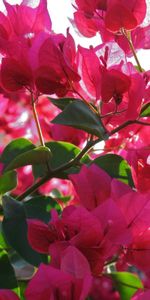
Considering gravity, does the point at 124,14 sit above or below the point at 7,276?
above

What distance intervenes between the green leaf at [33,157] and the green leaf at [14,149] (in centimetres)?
12

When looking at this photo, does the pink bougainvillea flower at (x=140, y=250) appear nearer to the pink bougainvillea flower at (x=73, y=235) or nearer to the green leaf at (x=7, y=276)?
the pink bougainvillea flower at (x=73, y=235)

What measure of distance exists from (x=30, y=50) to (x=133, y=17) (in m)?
0.15

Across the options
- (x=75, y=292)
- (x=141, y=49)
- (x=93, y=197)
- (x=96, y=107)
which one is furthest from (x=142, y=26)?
(x=75, y=292)

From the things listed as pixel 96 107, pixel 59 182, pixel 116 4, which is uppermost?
pixel 116 4

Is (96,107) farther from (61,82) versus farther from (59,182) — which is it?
(59,182)

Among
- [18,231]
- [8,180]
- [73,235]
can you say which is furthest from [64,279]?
[8,180]

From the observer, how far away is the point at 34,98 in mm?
784

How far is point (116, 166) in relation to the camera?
2.49ft

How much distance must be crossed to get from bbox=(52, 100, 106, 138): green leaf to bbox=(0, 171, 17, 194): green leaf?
146 millimetres

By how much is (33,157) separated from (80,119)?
9 cm

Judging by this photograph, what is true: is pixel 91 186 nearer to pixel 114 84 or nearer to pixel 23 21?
pixel 114 84

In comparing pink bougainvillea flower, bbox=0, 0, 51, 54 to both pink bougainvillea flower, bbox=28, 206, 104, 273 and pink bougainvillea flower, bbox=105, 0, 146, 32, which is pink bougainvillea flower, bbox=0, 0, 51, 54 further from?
pink bougainvillea flower, bbox=28, 206, 104, 273

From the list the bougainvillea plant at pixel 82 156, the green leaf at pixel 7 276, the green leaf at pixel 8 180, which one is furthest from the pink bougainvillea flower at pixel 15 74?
the green leaf at pixel 7 276
